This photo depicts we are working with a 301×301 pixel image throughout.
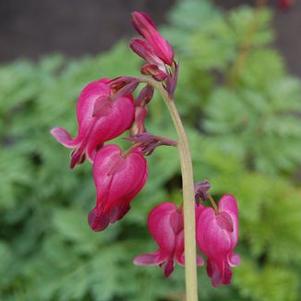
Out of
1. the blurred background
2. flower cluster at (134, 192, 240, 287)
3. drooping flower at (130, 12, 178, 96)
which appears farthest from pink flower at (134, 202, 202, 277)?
the blurred background

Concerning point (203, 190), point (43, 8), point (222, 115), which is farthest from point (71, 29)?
point (203, 190)

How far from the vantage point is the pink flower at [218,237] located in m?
1.42

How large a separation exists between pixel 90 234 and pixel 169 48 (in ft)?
6.00

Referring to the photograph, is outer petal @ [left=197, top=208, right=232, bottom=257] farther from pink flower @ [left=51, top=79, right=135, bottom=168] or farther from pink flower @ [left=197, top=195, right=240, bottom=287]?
pink flower @ [left=51, top=79, right=135, bottom=168]

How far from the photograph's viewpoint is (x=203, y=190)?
1449 millimetres

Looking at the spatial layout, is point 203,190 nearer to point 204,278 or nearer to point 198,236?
point 198,236

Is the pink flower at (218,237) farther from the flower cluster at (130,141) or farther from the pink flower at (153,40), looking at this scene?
the pink flower at (153,40)

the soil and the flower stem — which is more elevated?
the soil

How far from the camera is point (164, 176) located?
10.7 feet

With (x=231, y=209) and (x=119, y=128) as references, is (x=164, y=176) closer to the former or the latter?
(x=231, y=209)

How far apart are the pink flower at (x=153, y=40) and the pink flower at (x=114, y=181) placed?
0.16 metres

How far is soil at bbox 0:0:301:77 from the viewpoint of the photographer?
20.2ft

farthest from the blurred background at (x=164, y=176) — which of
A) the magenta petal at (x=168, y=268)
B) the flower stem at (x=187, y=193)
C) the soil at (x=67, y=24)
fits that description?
the soil at (x=67, y=24)

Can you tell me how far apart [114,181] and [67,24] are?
511 cm
